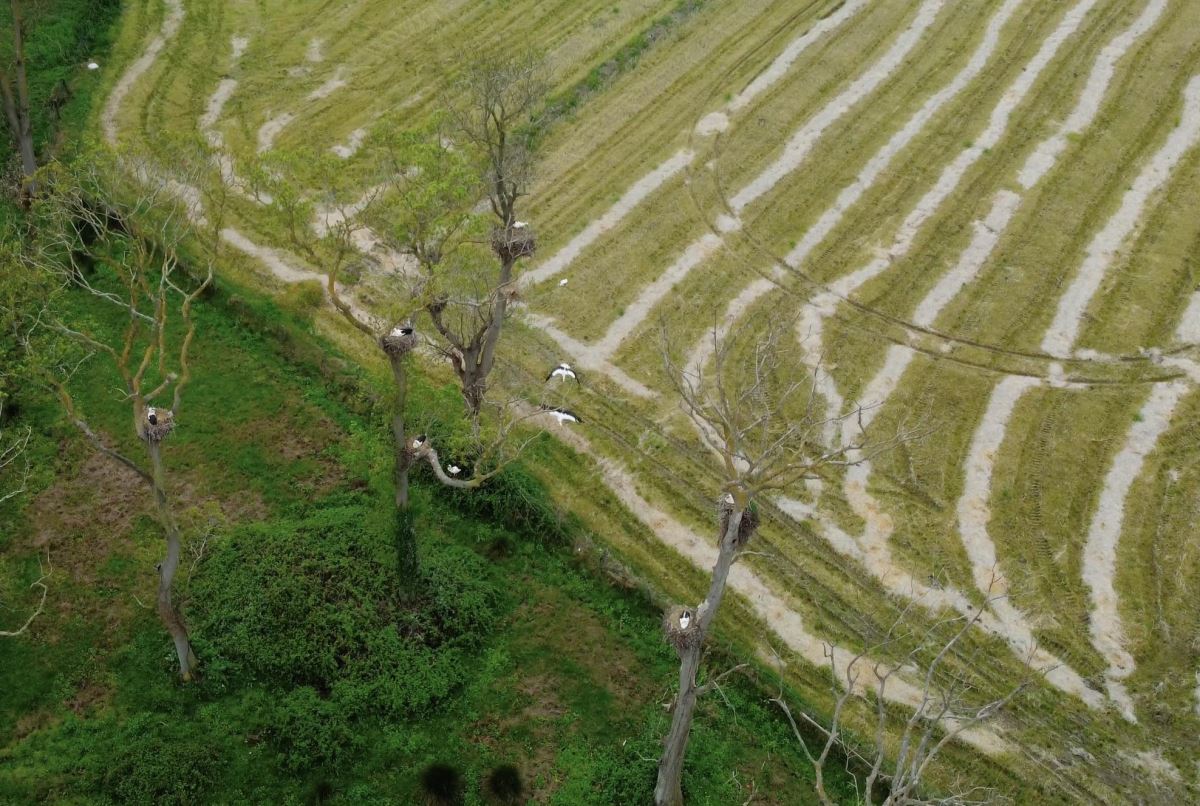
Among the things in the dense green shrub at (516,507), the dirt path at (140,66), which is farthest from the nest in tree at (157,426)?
the dirt path at (140,66)

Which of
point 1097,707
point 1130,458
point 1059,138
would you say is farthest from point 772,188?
point 1097,707

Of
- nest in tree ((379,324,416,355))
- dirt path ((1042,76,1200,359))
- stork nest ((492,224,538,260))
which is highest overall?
stork nest ((492,224,538,260))

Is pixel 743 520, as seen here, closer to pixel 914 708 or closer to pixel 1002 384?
pixel 914 708

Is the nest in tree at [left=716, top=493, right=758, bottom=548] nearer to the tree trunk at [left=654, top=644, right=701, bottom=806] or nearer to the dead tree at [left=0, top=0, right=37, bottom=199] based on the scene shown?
the tree trunk at [left=654, top=644, right=701, bottom=806]

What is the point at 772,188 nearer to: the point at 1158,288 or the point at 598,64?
the point at 598,64

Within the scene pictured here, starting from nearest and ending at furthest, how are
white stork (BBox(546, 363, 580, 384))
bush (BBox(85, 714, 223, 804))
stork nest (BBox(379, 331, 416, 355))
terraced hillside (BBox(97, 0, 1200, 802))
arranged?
1. bush (BBox(85, 714, 223, 804))
2. stork nest (BBox(379, 331, 416, 355))
3. terraced hillside (BBox(97, 0, 1200, 802))
4. white stork (BBox(546, 363, 580, 384))

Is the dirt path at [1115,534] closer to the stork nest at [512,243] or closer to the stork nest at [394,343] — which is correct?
the stork nest at [512,243]

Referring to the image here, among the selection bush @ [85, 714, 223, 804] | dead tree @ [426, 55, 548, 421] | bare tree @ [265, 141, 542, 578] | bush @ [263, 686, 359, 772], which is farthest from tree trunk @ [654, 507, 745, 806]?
→ bush @ [85, 714, 223, 804]
